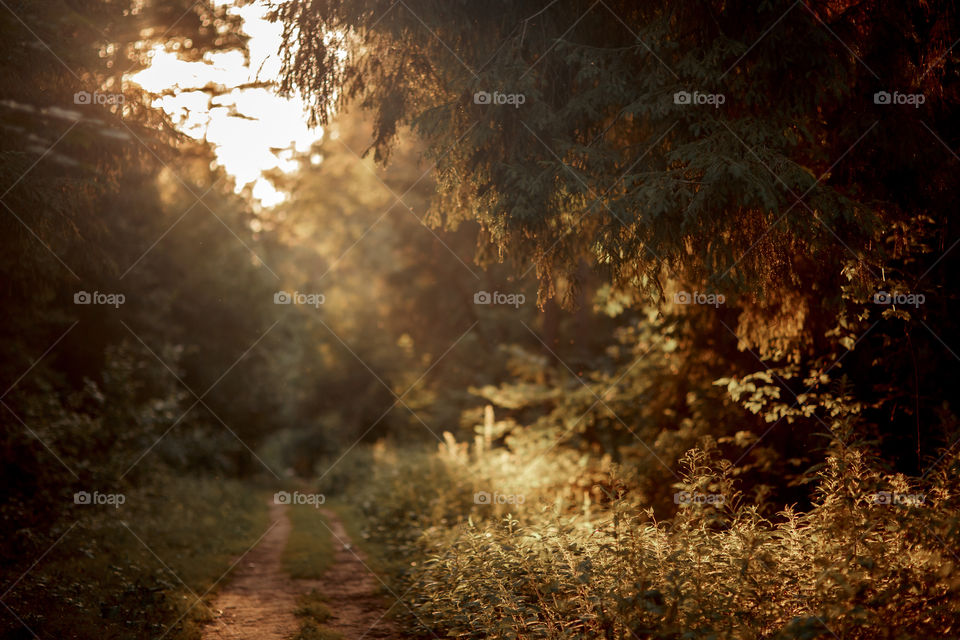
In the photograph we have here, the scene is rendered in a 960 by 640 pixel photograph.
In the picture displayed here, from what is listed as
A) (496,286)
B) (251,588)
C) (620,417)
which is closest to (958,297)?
(620,417)

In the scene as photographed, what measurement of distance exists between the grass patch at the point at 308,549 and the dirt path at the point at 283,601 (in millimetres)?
172

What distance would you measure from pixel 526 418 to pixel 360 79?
15.2m

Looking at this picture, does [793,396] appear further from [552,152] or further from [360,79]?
[360,79]

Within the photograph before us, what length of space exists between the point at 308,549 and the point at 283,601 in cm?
419

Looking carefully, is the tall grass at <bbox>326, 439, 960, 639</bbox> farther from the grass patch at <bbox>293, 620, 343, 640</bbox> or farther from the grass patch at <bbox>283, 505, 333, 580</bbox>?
the grass patch at <bbox>283, 505, 333, 580</bbox>

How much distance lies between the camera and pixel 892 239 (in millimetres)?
7859

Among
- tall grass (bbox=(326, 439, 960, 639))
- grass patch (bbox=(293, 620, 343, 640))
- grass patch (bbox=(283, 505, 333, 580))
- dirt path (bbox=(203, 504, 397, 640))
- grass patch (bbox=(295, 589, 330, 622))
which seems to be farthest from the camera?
grass patch (bbox=(283, 505, 333, 580))

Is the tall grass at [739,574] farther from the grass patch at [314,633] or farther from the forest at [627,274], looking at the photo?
the grass patch at [314,633]

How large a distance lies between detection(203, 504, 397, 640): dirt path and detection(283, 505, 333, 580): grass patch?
172 millimetres

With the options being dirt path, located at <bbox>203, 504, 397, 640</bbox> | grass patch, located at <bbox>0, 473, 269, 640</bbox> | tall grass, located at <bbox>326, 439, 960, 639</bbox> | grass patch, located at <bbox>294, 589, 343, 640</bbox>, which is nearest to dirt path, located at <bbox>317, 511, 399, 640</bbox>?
dirt path, located at <bbox>203, 504, 397, 640</bbox>

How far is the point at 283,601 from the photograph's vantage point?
28.9ft

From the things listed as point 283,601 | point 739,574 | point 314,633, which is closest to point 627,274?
point 739,574

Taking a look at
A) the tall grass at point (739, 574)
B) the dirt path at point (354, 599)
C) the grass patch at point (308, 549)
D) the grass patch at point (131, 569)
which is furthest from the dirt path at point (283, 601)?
the tall grass at point (739, 574)

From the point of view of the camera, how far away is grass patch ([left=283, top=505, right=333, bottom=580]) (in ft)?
35.4
